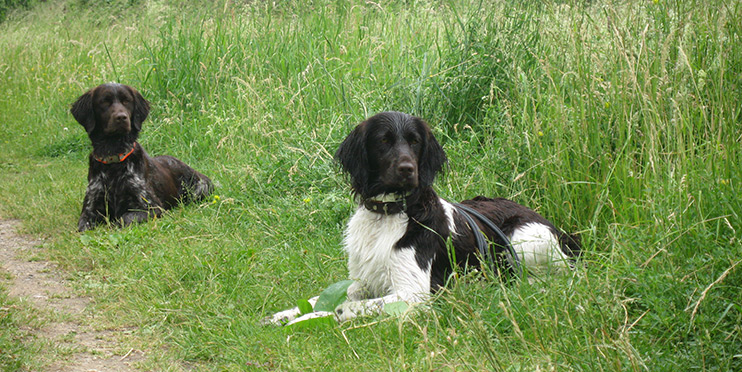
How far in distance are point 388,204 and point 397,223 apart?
107 mm

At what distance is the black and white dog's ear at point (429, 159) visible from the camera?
3.45 m

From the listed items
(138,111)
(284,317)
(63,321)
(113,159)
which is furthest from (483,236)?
(138,111)

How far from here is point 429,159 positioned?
11.5 ft

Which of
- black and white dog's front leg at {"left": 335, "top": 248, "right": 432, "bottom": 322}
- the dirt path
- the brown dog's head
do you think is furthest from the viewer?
the brown dog's head

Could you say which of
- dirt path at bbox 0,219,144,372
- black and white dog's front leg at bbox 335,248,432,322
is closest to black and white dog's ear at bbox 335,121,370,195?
black and white dog's front leg at bbox 335,248,432,322

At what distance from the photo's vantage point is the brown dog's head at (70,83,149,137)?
17.9ft

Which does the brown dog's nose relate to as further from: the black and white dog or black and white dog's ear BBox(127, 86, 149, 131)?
black and white dog's ear BBox(127, 86, 149, 131)

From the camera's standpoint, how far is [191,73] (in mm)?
7754

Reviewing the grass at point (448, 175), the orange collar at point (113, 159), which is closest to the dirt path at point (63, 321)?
the grass at point (448, 175)

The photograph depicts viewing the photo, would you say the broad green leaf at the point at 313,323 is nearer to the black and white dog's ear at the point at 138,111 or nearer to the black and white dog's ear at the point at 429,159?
the black and white dog's ear at the point at 429,159

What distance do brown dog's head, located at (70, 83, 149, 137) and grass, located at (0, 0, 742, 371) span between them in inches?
29.9

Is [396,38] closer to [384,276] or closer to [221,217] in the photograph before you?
[221,217]

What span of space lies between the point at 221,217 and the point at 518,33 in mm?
2661

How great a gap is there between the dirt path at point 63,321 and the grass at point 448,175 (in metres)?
0.11
